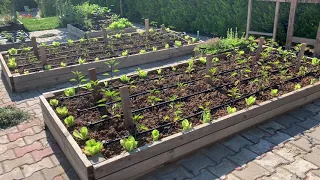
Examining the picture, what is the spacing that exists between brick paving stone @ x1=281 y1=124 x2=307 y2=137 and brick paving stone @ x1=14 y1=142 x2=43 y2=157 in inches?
125

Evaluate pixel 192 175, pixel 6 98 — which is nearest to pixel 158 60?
pixel 6 98

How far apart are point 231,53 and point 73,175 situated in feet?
14.1

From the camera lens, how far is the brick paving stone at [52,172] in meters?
3.25

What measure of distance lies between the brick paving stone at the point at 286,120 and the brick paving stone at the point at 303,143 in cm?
34

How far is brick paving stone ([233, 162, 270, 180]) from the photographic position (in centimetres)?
312

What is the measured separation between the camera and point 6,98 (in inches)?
207

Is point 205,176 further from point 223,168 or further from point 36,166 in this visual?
point 36,166

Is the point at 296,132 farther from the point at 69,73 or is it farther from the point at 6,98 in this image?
the point at 6,98

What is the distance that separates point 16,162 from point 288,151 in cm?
318

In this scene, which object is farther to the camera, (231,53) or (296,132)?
(231,53)

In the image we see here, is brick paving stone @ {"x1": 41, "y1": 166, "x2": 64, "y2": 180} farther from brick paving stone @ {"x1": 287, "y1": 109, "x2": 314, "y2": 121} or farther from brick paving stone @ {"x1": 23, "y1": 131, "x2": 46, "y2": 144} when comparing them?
brick paving stone @ {"x1": 287, "y1": 109, "x2": 314, "y2": 121}

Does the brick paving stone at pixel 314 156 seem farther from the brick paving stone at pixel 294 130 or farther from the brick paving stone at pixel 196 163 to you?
the brick paving stone at pixel 196 163

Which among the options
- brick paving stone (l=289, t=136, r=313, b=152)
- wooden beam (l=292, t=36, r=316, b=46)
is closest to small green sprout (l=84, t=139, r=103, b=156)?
brick paving stone (l=289, t=136, r=313, b=152)

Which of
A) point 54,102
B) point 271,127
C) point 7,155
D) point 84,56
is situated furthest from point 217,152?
point 84,56
